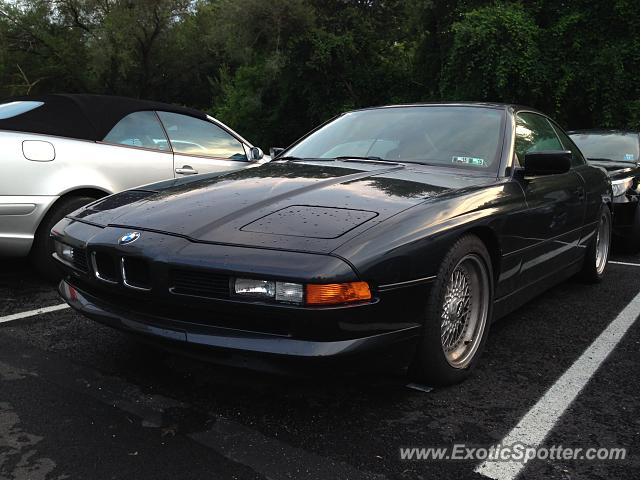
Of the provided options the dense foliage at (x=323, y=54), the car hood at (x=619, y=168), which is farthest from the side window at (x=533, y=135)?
the dense foliage at (x=323, y=54)

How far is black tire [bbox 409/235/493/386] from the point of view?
248 centimetres

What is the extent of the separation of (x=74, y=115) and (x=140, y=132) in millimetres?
552

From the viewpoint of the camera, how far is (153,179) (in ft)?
16.1

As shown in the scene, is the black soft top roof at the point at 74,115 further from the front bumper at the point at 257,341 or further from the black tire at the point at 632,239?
the black tire at the point at 632,239

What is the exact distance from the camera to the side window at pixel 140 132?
190 inches

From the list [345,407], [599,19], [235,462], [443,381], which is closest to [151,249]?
[235,462]

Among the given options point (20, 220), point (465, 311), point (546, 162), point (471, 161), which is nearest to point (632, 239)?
point (546, 162)

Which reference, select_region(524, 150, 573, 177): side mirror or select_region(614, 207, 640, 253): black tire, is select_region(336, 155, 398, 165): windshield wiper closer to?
select_region(524, 150, 573, 177): side mirror

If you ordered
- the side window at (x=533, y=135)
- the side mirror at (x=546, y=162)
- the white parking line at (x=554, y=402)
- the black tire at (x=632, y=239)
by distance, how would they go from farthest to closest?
the black tire at (x=632, y=239), the side window at (x=533, y=135), the side mirror at (x=546, y=162), the white parking line at (x=554, y=402)

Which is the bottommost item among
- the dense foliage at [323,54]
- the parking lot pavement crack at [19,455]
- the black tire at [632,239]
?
the black tire at [632,239]

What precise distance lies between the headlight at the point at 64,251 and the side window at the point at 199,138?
2.41 metres

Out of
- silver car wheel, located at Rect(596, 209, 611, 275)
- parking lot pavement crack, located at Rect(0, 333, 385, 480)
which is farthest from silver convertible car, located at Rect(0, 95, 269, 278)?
silver car wheel, located at Rect(596, 209, 611, 275)

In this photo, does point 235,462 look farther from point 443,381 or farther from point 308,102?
point 308,102

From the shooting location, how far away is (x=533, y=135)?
13.0 feet
